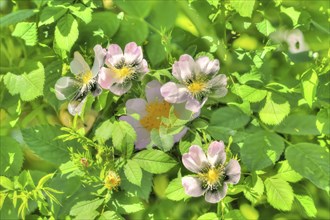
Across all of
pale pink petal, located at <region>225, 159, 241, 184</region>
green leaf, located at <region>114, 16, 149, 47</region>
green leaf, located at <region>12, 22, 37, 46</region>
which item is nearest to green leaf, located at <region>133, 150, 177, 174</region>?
pale pink petal, located at <region>225, 159, 241, 184</region>

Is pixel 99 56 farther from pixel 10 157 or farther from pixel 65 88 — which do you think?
pixel 10 157

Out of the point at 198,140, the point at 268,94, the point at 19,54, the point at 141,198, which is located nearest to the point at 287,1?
the point at 268,94

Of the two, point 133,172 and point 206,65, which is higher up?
point 206,65

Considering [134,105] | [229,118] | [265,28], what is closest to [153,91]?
[134,105]

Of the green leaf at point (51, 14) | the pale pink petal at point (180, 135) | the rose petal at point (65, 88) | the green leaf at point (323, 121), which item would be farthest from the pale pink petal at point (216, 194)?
the green leaf at point (51, 14)

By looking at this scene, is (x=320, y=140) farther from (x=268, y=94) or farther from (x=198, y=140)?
(x=198, y=140)

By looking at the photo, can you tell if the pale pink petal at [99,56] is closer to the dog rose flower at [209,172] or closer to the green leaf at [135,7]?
the green leaf at [135,7]
